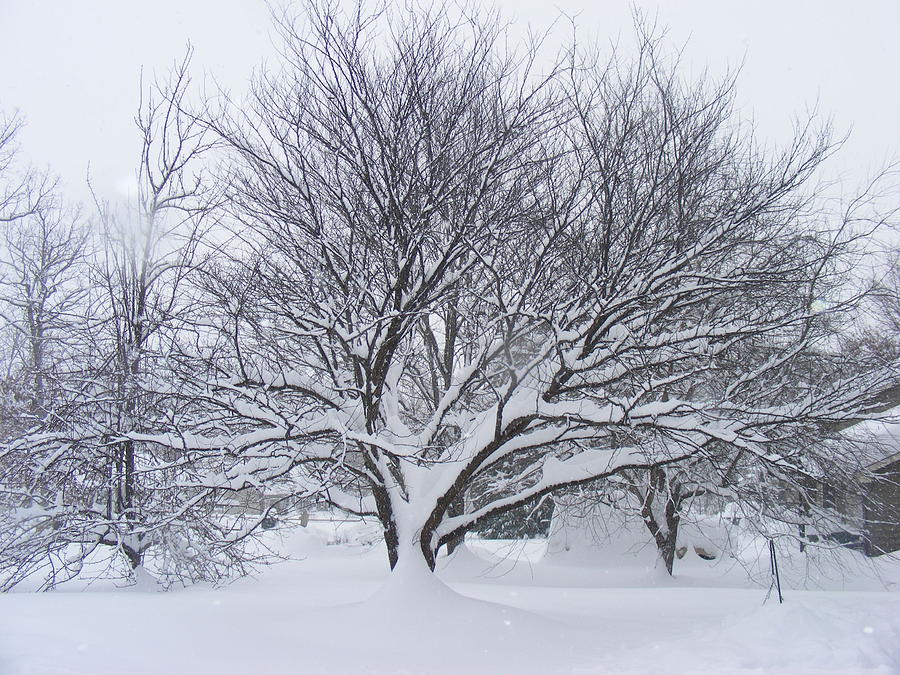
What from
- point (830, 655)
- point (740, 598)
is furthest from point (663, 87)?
point (740, 598)

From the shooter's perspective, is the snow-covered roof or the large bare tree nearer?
the large bare tree

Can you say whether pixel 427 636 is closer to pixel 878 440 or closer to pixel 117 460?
pixel 117 460

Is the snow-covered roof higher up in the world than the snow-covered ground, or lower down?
higher up

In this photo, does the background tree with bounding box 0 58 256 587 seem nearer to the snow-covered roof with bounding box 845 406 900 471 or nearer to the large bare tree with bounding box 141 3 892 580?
the large bare tree with bounding box 141 3 892 580

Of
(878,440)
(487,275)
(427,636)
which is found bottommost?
(427,636)

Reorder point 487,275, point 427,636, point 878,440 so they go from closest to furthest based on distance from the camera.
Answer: point 427,636 → point 487,275 → point 878,440

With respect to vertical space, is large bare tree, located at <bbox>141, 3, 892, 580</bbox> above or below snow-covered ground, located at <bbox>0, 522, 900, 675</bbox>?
above

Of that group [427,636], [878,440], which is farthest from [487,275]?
[878,440]

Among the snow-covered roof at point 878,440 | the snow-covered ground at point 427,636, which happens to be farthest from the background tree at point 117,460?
the snow-covered roof at point 878,440

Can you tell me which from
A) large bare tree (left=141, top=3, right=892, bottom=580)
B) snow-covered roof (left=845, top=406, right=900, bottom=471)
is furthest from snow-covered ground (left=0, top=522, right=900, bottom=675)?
snow-covered roof (left=845, top=406, right=900, bottom=471)

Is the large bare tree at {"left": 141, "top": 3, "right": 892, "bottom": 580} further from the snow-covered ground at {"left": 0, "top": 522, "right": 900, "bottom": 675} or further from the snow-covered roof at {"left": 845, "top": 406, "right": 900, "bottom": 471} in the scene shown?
the snow-covered roof at {"left": 845, "top": 406, "right": 900, "bottom": 471}

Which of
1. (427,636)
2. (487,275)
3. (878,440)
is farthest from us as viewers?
(878,440)

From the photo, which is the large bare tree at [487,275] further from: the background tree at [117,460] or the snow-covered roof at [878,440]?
the snow-covered roof at [878,440]

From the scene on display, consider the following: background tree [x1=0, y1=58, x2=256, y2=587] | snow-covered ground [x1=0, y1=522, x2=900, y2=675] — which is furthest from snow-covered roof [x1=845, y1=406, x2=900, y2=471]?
background tree [x1=0, y1=58, x2=256, y2=587]
